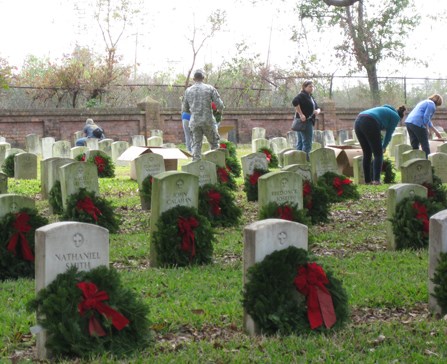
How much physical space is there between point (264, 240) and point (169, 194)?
10.6 feet

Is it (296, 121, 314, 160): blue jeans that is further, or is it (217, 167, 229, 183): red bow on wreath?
(296, 121, 314, 160): blue jeans

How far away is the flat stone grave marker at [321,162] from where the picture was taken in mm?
15094

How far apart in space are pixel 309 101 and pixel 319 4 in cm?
2067

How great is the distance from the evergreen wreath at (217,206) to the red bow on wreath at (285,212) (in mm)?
1767

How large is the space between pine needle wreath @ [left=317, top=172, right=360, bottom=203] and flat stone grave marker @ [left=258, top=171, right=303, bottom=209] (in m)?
3.43

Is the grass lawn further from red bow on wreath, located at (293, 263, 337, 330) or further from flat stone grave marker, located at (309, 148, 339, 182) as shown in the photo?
flat stone grave marker, located at (309, 148, 339, 182)

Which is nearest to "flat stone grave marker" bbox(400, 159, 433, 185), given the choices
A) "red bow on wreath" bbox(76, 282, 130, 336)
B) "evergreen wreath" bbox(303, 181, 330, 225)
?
"evergreen wreath" bbox(303, 181, 330, 225)

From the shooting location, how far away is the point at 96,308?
5945mm

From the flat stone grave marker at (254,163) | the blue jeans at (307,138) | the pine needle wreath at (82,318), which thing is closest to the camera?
the pine needle wreath at (82,318)

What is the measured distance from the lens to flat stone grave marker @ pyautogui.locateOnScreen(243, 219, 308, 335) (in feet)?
21.1

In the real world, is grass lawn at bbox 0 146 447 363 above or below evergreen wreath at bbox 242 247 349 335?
below

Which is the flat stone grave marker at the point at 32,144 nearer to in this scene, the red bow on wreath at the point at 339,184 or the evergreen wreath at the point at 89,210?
the red bow on wreath at the point at 339,184

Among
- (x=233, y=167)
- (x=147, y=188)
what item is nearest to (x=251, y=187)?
(x=147, y=188)

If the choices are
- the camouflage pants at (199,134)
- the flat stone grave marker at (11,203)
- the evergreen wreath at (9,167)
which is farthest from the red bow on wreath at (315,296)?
the evergreen wreath at (9,167)
